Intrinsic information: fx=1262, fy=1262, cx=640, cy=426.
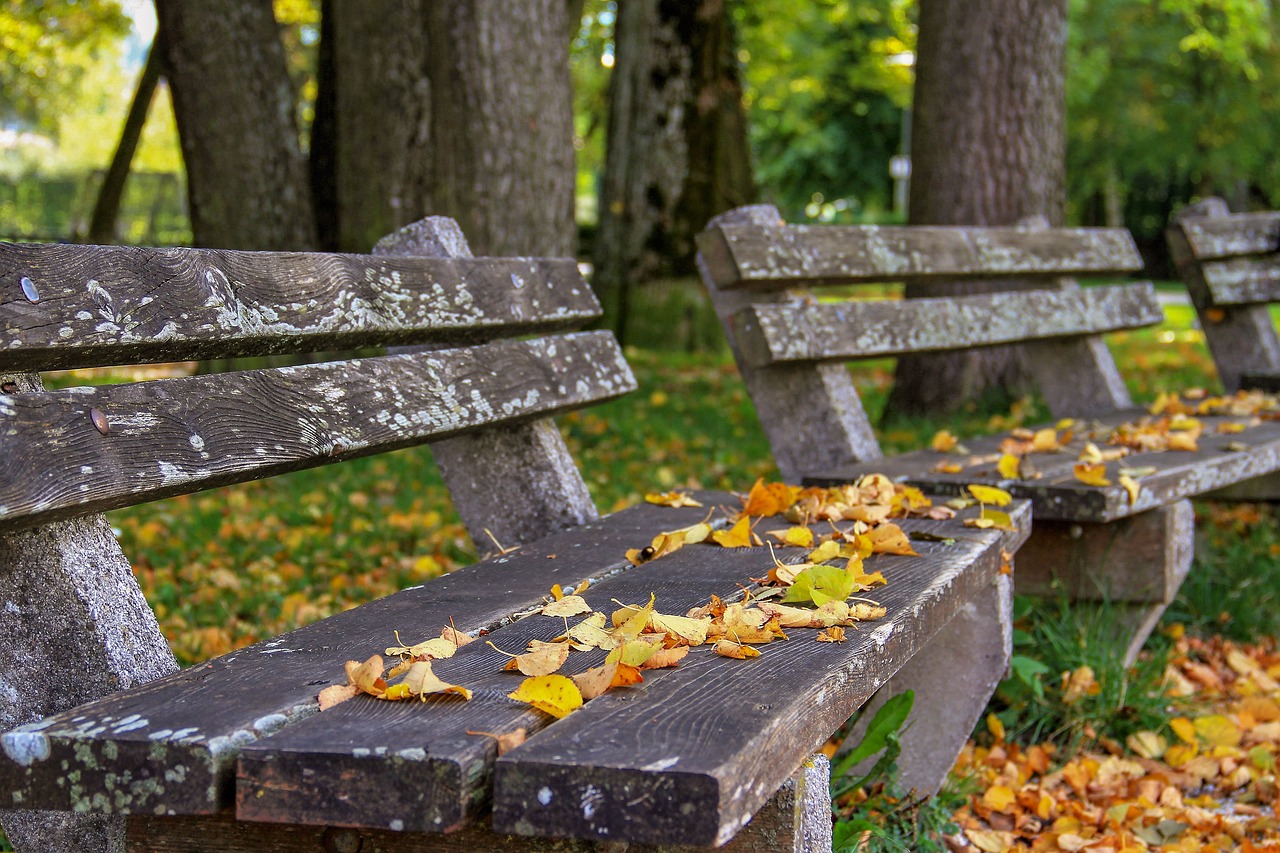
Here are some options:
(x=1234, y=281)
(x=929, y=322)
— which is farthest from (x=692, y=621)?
(x=1234, y=281)

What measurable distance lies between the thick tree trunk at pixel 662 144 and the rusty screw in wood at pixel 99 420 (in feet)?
27.7

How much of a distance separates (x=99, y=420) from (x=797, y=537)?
1131 millimetres

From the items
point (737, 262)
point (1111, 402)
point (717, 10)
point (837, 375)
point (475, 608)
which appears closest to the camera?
point (475, 608)

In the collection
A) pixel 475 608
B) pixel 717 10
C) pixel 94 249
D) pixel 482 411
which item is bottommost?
pixel 475 608

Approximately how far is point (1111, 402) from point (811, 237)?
170cm

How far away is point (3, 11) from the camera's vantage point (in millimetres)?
14344

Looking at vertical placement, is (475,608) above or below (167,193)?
above

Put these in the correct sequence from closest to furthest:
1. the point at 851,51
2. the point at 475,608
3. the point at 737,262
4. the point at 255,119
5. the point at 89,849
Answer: the point at 89,849, the point at 475,608, the point at 737,262, the point at 255,119, the point at 851,51

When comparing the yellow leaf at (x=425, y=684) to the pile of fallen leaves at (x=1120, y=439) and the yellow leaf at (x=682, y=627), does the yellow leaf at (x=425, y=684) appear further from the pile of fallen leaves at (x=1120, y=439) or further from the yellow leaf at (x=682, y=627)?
the pile of fallen leaves at (x=1120, y=439)

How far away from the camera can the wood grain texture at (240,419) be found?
1436mm

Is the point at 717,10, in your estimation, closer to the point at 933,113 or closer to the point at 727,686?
the point at 933,113

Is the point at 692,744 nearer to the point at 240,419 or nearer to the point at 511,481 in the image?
the point at 240,419

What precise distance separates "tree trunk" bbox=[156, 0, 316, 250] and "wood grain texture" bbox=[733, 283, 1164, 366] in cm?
433

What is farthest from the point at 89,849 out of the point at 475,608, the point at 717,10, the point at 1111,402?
the point at 717,10
